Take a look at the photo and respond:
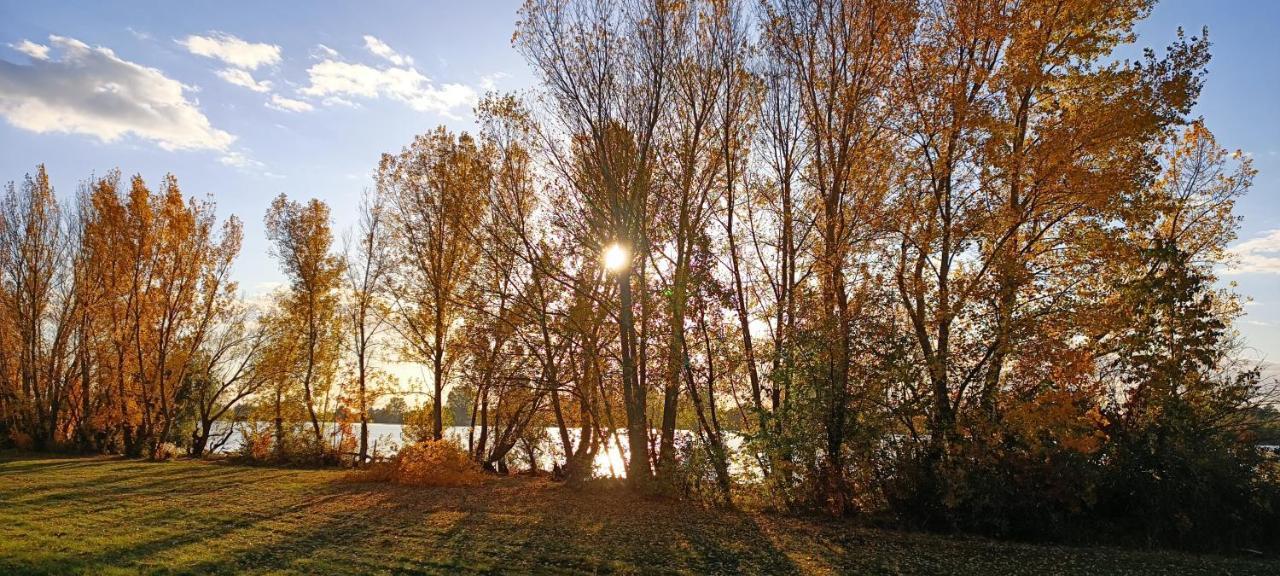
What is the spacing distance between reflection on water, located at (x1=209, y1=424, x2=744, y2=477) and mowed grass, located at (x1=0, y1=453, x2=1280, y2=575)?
1263 mm

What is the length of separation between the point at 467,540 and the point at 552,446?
11.6m

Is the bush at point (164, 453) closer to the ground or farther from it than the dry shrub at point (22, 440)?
closer to the ground

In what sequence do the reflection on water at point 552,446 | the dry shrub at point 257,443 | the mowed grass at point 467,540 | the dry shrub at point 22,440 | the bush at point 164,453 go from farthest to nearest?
the dry shrub at point 22,440, the bush at point 164,453, the dry shrub at point 257,443, the reflection on water at point 552,446, the mowed grass at point 467,540

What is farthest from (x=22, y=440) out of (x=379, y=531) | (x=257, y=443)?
(x=379, y=531)

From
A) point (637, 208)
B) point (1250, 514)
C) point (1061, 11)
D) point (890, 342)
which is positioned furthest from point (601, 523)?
point (1061, 11)

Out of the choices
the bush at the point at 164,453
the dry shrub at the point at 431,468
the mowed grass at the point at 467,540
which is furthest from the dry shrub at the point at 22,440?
the dry shrub at the point at 431,468

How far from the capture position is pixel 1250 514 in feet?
30.2

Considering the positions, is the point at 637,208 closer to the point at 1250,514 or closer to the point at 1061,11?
the point at 1061,11

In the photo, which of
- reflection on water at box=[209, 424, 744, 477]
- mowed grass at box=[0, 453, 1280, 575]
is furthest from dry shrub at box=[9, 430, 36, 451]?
mowed grass at box=[0, 453, 1280, 575]

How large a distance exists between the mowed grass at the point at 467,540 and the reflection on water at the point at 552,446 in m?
1.26

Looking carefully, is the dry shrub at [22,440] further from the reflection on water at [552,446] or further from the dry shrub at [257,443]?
the dry shrub at [257,443]

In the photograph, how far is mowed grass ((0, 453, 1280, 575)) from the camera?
313 inches

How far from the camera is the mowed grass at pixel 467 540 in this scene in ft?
26.1

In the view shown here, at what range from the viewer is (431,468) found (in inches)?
649
